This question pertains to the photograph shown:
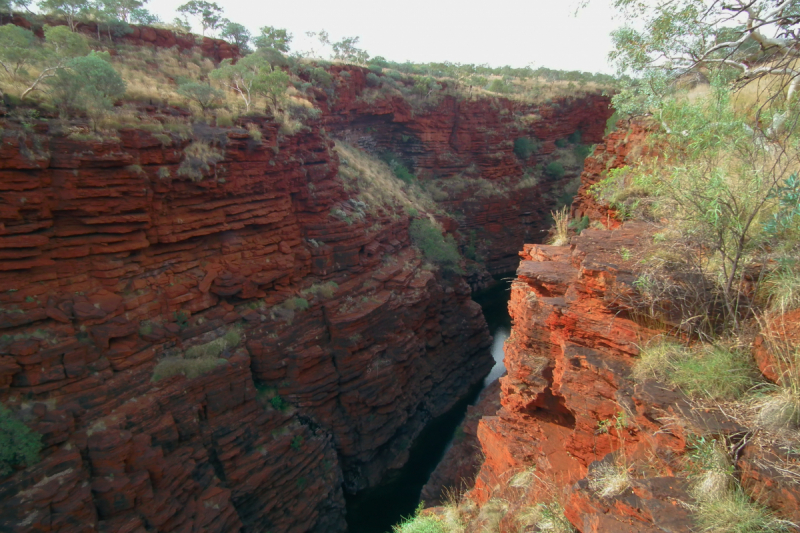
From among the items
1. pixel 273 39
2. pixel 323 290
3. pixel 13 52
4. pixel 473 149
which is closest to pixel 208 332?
pixel 323 290

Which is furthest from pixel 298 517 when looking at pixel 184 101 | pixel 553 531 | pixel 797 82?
pixel 797 82

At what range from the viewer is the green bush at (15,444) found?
6.14 metres

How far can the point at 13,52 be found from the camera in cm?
817

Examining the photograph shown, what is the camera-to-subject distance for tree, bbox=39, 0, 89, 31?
1306 cm

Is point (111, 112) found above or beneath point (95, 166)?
above

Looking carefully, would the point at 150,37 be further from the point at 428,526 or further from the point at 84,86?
the point at 428,526

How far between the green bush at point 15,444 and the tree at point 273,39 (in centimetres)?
1705

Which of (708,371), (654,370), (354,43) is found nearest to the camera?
(708,371)

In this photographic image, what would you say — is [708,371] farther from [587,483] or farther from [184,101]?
[184,101]

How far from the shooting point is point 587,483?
3.75 m

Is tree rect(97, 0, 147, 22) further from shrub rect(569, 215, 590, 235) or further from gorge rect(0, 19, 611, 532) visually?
shrub rect(569, 215, 590, 235)

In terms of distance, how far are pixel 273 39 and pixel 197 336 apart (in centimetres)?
1692

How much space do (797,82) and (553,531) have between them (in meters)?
5.44

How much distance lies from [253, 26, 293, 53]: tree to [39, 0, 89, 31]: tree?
21.5 feet
